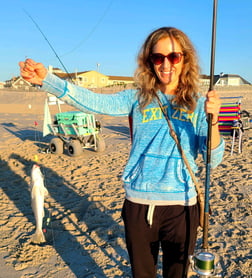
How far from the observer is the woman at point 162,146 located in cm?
144

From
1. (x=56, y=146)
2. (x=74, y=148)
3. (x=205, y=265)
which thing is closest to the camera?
(x=205, y=265)

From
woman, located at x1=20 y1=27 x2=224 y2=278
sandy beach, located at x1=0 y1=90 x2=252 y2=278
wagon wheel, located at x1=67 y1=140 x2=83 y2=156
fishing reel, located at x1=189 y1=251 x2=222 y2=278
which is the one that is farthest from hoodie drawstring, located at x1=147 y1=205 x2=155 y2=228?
wagon wheel, located at x1=67 y1=140 x2=83 y2=156

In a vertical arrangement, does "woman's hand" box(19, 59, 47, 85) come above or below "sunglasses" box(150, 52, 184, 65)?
below

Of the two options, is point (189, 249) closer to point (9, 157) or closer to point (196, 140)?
point (196, 140)

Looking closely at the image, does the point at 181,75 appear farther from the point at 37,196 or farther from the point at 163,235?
the point at 37,196

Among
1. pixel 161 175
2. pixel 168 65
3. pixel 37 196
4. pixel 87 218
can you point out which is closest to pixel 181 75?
pixel 168 65

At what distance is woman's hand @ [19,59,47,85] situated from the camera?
1.32 metres

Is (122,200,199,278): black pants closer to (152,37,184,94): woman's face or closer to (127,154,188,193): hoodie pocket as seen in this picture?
(127,154,188,193): hoodie pocket

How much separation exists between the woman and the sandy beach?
5.38 feet

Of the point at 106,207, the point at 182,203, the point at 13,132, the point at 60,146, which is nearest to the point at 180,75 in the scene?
the point at 182,203

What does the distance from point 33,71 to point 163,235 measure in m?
1.13

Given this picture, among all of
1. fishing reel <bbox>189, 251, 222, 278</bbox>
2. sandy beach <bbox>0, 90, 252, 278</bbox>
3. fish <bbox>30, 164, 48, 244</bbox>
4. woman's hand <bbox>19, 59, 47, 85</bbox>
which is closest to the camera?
fishing reel <bbox>189, 251, 222, 278</bbox>

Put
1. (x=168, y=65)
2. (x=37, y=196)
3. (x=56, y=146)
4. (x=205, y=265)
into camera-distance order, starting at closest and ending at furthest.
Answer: (x=205, y=265) → (x=168, y=65) → (x=37, y=196) → (x=56, y=146)

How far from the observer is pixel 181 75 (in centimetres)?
152
